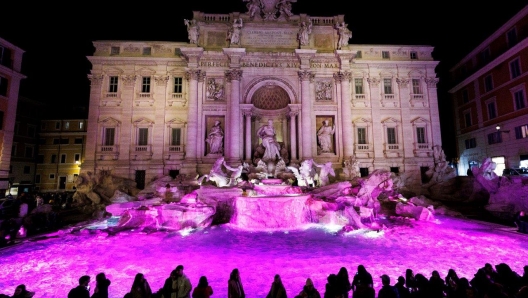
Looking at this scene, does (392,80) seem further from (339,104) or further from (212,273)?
(212,273)

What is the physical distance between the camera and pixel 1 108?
20.5m

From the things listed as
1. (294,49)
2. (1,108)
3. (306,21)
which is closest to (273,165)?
(294,49)

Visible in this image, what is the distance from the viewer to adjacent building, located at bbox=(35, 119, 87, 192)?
32500 mm

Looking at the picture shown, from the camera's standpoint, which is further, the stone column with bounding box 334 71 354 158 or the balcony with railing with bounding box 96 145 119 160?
the stone column with bounding box 334 71 354 158

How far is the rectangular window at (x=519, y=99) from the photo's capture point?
2052cm

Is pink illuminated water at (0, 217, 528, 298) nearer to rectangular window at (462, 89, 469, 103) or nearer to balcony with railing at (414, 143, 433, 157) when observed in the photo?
balcony with railing at (414, 143, 433, 157)

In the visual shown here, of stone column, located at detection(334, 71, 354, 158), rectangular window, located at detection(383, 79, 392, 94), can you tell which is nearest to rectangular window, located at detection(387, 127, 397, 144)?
rectangular window, located at detection(383, 79, 392, 94)

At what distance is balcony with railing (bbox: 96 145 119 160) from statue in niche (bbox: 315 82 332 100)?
57.9ft

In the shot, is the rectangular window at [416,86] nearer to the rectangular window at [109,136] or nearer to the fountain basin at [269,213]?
the fountain basin at [269,213]

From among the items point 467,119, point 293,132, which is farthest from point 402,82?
point 293,132

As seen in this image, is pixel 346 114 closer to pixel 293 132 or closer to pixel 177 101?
pixel 293 132

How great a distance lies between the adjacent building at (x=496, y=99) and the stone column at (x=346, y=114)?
12.1 m

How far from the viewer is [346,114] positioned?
21953 millimetres

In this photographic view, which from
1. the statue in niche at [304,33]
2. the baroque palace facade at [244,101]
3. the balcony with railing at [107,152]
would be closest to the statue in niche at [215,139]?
the baroque palace facade at [244,101]
